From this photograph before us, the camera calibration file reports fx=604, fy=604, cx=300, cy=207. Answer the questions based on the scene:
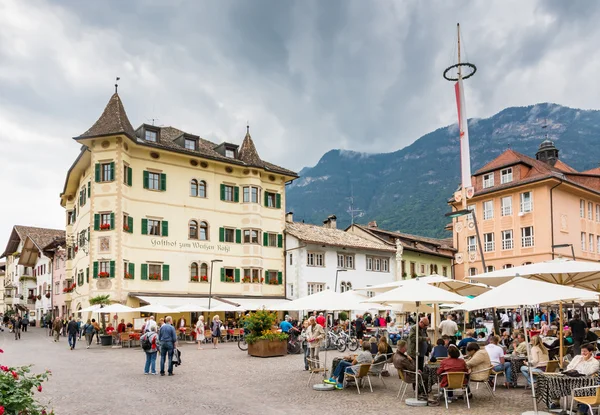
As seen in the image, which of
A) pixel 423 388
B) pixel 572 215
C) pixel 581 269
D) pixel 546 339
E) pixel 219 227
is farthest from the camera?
pixel 572 215

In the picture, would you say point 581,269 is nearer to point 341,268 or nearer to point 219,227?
point 219,227

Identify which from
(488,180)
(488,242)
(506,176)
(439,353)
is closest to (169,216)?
(488,242)

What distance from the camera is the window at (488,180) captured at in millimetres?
49469

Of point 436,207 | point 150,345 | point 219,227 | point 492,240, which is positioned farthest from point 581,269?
point 436,207

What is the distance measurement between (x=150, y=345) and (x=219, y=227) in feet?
88.5

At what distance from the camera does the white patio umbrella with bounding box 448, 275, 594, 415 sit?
33.8ft

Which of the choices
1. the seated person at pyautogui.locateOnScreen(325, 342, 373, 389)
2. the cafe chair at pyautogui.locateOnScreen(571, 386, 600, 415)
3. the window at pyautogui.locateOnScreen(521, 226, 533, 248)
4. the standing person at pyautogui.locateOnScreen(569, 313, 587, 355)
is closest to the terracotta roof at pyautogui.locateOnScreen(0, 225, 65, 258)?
the window at pyautogui.locateOnScreen(521, 226, 533, 248)

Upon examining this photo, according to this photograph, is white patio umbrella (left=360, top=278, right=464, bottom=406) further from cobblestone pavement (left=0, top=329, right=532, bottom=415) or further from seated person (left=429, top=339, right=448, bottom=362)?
seated person (left=429, top=339, right=448, bottom=362)

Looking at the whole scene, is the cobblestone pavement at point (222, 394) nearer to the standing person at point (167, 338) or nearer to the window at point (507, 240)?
the standing person at point (167, 338)

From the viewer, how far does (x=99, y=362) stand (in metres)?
22.2

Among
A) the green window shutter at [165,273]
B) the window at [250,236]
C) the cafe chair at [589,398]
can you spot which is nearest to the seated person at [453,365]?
the cafe chair at [589,398]

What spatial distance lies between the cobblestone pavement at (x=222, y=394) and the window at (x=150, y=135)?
23.6m

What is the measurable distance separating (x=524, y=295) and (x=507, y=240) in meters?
38.9

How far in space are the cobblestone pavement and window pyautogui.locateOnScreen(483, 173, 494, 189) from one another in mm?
33577
